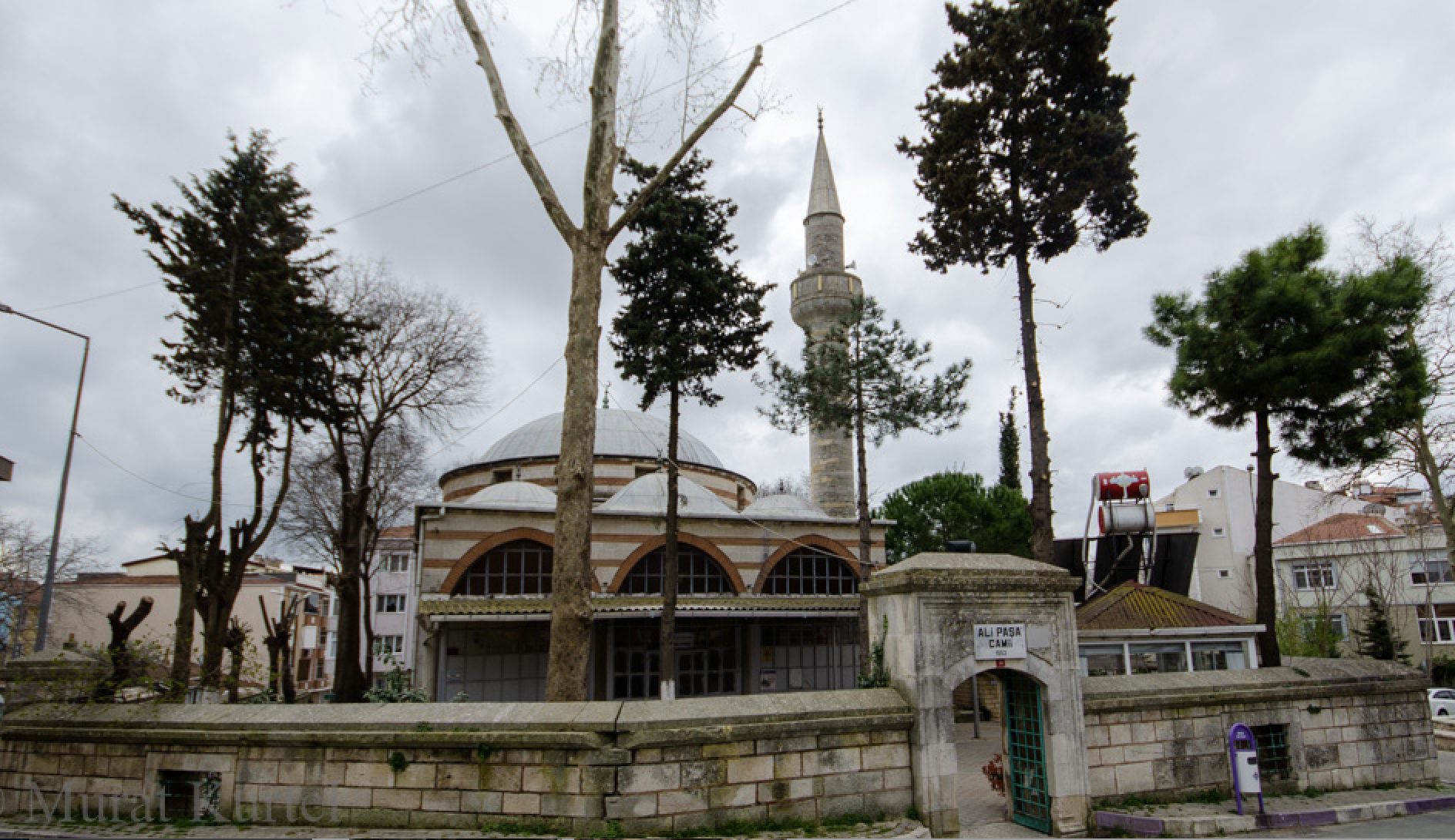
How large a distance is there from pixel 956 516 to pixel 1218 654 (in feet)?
51.9

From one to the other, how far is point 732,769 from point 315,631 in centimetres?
4220

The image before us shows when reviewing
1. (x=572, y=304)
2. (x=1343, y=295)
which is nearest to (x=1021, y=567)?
(x=572, y=304)

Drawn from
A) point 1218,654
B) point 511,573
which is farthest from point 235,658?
point 1218,654

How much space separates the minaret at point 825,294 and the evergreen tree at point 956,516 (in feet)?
12.4

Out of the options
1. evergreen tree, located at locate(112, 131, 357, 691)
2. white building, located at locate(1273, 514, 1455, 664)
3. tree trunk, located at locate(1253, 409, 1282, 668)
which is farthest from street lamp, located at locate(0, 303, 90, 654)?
white building, located at locate(1273, 514, 1455, 664)

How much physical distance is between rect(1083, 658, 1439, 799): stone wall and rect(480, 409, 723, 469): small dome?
2106 cm

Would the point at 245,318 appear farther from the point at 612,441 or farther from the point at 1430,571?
the point at 1430,571

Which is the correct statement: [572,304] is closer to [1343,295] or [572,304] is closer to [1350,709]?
[1350,709]

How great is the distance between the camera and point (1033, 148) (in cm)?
1320

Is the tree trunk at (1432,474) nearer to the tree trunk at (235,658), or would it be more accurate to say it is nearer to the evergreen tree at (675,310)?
the evergreen tree at (675,310)

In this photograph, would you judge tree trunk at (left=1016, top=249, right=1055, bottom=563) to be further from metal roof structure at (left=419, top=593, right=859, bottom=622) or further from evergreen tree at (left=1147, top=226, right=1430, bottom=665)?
metal roof structure at (left=419, top=593, right=859, bottom=622)

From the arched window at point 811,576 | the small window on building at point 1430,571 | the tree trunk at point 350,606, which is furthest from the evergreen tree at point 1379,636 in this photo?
the tree trunk at point 350,606

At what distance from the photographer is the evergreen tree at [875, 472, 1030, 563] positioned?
28.9m

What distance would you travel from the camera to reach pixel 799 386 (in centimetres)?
1819
